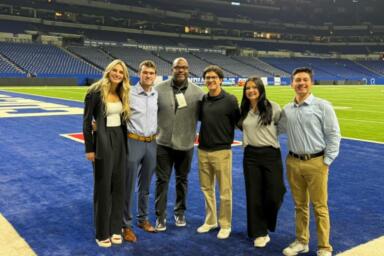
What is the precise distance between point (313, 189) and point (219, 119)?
129 cm

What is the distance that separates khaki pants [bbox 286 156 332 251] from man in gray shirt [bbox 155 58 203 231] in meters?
1.26

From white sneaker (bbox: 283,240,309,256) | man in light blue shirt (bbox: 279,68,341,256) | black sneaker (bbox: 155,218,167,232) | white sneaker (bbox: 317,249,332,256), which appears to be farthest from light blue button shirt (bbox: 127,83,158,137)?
white sneaker (bbox: 317,249,332,256)

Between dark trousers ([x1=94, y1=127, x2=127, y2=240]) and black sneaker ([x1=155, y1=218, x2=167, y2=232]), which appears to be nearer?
dark trousers ([x1=94, y1=127, x2=127, y2=240])

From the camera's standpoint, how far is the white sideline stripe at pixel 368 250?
165 inches

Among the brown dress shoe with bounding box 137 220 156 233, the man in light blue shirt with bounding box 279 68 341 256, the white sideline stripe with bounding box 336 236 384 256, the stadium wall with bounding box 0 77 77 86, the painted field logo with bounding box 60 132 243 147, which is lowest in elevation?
the painted field logo with bounding box 60 132 243 147

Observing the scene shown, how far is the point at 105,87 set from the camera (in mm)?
4395

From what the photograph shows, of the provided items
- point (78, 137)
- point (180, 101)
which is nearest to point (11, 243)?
point (180, 101)

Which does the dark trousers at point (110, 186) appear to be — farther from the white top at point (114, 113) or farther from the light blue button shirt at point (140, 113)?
the light blue button shirt at point (140, 113)

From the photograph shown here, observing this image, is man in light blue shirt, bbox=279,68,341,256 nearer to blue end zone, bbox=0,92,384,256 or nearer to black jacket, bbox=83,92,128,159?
blue end zone, bbox=0,92,384,256

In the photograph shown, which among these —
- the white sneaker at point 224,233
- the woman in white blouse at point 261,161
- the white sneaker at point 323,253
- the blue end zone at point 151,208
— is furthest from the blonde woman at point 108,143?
the white sneaker at point 323,253

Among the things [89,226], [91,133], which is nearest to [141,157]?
[91,133]

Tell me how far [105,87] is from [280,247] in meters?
2.48

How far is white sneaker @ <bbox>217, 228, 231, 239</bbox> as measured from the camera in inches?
183

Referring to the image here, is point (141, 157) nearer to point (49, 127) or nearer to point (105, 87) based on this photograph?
point (105, 87)
